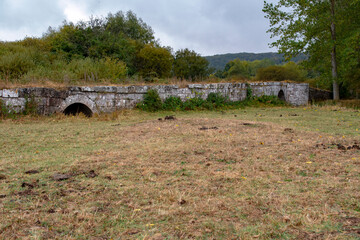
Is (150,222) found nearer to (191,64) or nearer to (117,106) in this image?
(117,106)

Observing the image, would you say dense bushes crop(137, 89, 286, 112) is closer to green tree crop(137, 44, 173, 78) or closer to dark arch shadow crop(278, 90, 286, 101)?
dark arch shadow crop(278, 90, 286, 101)

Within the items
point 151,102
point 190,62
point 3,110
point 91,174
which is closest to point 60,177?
point 91,174

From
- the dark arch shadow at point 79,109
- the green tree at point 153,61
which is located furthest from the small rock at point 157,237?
the green tree at point 153,61

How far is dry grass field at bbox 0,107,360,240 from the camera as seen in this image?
2666 millimetres

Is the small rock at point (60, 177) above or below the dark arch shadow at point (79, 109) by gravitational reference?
below

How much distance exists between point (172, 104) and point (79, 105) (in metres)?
4.16

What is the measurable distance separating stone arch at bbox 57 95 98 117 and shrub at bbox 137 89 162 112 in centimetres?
211

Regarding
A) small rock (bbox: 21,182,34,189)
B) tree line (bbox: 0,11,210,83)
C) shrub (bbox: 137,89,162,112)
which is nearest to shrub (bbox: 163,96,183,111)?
shrub (bbox: 137,89,162,112)

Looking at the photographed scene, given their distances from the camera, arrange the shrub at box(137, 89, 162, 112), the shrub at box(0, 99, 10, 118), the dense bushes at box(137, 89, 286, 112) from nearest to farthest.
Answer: the shrub at box(0, 99, 10, 118)
the shrub at box(137, 89, 162, 112)
the dense bushes at box(137, 89, 286, 112)

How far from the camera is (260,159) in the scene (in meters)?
5.15

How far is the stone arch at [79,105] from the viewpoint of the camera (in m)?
11.6

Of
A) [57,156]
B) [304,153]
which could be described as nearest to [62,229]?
[57,156]

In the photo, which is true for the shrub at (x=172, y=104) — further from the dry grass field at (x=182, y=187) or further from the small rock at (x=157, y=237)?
the small rock at (x=157, y=237)

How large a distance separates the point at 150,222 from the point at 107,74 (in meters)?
13.9
